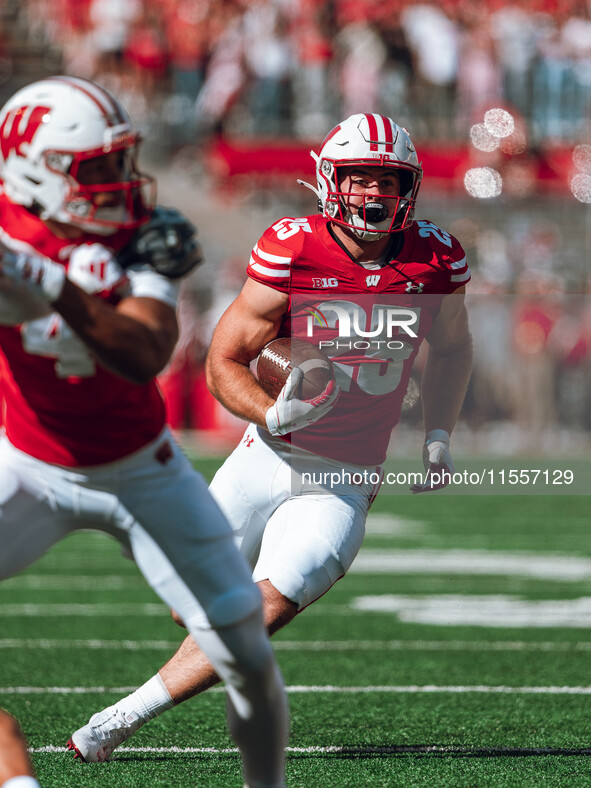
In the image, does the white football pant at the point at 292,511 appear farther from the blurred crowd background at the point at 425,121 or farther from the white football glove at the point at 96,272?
the blurred crowd background at the point at 425,121

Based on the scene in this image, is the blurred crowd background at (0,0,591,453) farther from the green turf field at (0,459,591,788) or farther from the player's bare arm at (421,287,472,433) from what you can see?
the player's bare arm at (421,287,472,433)

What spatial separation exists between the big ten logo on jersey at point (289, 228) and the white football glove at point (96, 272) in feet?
3.90

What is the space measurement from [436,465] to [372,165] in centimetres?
89

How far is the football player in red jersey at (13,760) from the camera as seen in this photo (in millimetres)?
2523

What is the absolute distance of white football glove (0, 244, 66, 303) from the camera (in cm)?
245

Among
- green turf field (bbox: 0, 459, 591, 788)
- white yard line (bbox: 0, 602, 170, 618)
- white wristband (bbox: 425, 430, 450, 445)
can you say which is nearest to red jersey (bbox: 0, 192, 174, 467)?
green turf field (bbox: 0, 459, 591, 788)

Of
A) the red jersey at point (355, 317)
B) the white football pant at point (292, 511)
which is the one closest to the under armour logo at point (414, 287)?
the red jersey at point (355, 317)

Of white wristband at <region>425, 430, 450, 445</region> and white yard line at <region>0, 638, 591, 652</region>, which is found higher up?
white wristband at <region>425, 430, 450, 445</region>

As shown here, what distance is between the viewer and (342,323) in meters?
Answer: 3.83

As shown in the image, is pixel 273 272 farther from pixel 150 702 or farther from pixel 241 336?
pixel 150 702

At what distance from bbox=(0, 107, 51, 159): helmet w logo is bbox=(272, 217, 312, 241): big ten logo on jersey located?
1.20 m

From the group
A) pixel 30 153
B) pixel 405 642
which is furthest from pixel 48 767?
pixel 405 642

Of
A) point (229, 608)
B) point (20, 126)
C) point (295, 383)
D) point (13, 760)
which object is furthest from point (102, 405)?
point (295, 383)

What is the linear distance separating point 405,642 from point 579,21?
12.4 m
